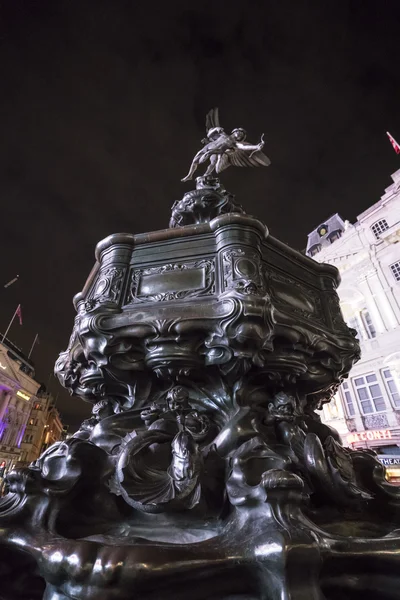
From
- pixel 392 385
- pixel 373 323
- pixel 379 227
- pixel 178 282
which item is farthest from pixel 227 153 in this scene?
pixel 379 227

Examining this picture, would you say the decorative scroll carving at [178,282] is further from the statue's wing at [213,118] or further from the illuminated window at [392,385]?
the illuminated window at [392,385]

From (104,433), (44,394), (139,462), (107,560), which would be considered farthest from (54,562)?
(44,394)

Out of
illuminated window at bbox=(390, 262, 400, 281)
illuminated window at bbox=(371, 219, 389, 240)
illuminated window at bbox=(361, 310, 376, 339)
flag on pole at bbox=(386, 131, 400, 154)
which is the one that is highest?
flag on pole at bbox=(386, 131, 400, 154)

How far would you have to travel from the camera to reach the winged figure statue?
17.5 ft

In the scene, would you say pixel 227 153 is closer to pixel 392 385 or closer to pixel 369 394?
pixel 392 385

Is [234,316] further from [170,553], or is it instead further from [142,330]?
[170,553]

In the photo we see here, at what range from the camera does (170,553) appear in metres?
1.36

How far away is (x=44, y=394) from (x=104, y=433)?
54.6 metres

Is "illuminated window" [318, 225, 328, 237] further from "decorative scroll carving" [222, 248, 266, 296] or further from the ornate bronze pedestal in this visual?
"decorative scroll carving" [222, 248, 266, 296]

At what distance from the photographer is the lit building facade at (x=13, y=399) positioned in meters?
34.3

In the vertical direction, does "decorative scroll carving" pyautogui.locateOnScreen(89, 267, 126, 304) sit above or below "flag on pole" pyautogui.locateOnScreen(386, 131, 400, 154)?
below

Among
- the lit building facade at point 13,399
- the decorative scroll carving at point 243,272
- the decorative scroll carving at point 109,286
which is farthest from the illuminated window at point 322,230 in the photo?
the lit building facade at point 13,399

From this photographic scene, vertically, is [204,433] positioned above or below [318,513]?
above

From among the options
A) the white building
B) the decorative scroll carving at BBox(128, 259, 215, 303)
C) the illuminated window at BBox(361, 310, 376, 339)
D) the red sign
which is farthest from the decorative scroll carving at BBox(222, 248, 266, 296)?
the illuminated window at BBox(361, 310, 376, 339)
